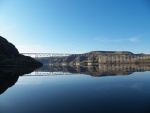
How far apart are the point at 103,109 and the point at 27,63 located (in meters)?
156

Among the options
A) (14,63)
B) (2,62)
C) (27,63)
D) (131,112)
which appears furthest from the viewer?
(27,63)

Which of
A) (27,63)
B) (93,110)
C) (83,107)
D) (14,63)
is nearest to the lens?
(93,110)

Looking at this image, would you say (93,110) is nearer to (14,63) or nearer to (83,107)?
(83,107)

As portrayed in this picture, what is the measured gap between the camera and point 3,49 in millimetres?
150000

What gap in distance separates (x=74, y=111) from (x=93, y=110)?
4.85 feet

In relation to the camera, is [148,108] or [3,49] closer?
[148,108]

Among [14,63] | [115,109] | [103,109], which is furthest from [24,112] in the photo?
[14,63]

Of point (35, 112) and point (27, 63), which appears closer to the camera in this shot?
point (35, 112)

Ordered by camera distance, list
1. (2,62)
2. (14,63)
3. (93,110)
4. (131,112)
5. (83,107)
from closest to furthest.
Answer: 1. (131,112)
2. (93,110)
3. (83,107)
4. (2,62)
5. (14,63)

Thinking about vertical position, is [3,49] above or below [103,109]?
above

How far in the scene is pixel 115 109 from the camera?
44.3 ft

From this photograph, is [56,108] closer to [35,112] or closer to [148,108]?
[35,112]

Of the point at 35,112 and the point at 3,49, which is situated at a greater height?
the point at 3,49

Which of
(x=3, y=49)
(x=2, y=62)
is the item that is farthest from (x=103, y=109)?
(x=3, y=49)
